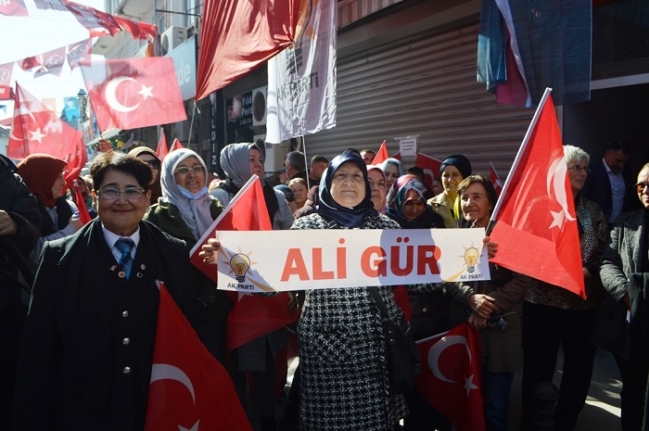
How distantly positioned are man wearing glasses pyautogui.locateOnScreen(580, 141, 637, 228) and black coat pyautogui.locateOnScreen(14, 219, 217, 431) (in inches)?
209

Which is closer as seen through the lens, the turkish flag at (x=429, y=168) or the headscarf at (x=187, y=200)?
the headscarf at (x=187, y=200)

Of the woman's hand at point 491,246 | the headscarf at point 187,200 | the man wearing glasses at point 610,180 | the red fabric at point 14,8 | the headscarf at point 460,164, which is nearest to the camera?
the woman's hand at point 491,246

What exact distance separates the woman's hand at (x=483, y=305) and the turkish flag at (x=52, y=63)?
42.7 ft

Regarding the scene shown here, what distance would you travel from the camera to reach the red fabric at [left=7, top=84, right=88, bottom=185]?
7461mm

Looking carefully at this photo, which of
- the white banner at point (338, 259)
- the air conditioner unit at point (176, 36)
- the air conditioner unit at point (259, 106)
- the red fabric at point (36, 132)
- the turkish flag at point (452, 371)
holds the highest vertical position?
the air conditioner unit at point (176, 36)

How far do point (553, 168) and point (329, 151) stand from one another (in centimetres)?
798

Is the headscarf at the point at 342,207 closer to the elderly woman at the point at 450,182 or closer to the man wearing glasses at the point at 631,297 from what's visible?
the man wearing glasses at the point at 631,297

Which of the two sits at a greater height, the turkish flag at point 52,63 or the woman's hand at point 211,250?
the turkish flag at point 52,63

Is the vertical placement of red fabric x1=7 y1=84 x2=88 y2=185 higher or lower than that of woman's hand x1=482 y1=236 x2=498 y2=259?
higher

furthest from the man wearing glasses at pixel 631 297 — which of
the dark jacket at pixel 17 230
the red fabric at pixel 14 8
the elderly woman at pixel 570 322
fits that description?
the red fabric at pixel 14 8

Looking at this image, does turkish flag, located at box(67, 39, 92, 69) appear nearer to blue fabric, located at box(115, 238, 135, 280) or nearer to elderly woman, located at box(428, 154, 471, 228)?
elderly woman, located at box(428, 154, 471, 228)

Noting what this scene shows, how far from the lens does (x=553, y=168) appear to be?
9.93 feet

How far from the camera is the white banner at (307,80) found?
4332mm

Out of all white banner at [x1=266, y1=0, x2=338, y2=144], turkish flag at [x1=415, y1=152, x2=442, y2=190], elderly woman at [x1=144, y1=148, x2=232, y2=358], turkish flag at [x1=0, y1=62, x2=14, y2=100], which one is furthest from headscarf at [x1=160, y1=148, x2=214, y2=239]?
turkish flag at [x1=0, y1=62, x2=14, y2=100]
